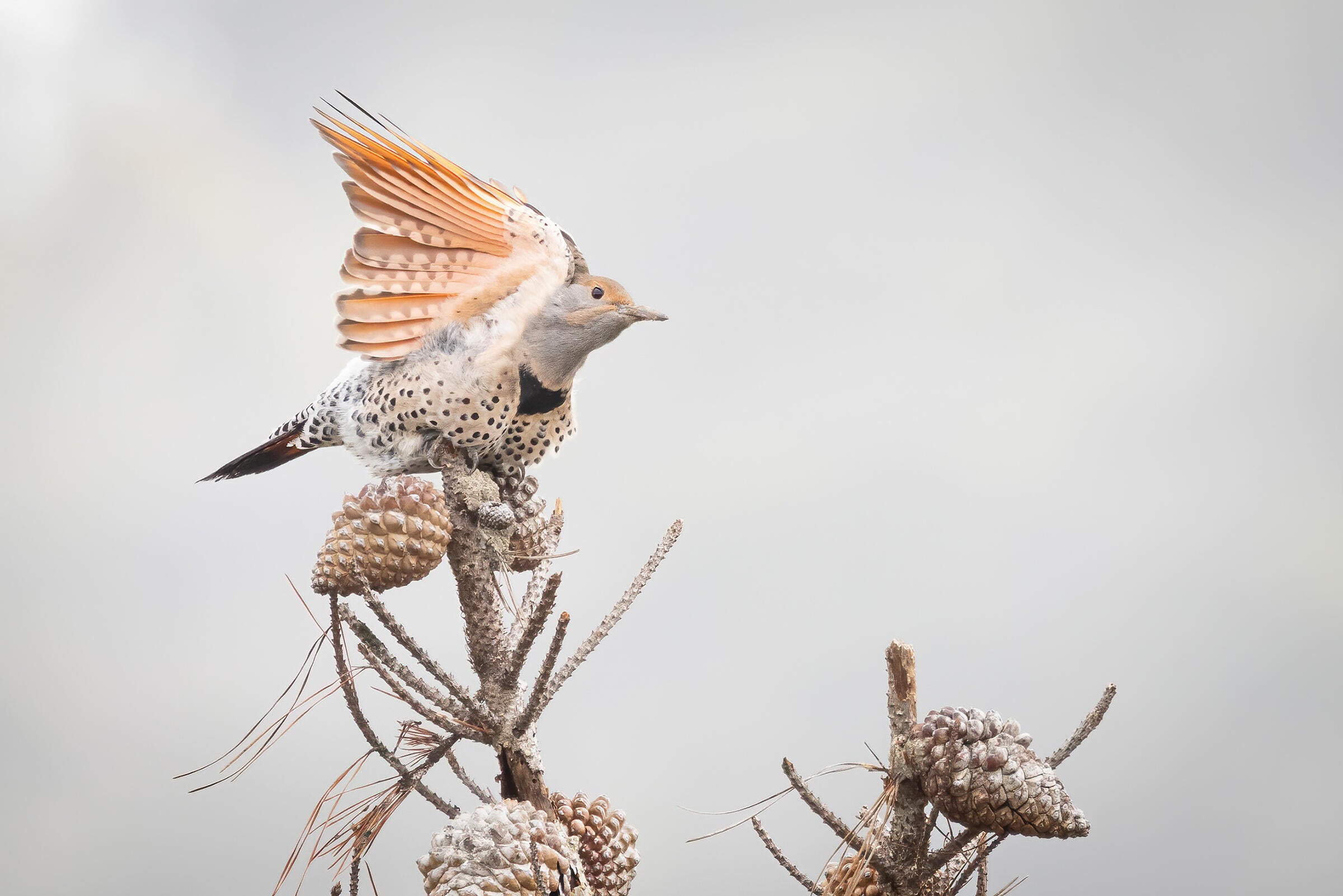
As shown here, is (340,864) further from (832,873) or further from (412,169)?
(412,169)

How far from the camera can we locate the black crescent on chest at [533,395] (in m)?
1.83

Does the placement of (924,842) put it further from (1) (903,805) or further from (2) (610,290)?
(2) (610,290)

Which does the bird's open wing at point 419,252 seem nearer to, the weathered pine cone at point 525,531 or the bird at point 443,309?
the bird at point 443,309

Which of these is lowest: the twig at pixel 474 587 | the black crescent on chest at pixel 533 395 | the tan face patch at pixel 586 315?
the twig at pixel 474 587

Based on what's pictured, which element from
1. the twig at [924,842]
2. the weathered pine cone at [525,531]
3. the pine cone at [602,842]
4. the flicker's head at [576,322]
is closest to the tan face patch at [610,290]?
A: the flicker's head at [576,322]

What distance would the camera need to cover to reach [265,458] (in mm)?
1943

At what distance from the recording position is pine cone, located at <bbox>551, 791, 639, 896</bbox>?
1.66 metres

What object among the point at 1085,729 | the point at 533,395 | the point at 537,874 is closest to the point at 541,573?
the point at 533,395

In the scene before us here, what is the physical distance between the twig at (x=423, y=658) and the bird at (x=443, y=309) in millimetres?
362

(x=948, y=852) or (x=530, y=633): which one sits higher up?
(x=530, y=633)

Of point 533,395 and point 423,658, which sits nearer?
point 423,658

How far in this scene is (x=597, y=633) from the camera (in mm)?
1630

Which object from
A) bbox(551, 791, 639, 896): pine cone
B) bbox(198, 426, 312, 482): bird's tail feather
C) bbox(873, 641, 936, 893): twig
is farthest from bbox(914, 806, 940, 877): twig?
bbox(198, 426, 312, 482): bird's tail feather

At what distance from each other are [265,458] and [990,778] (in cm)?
121
